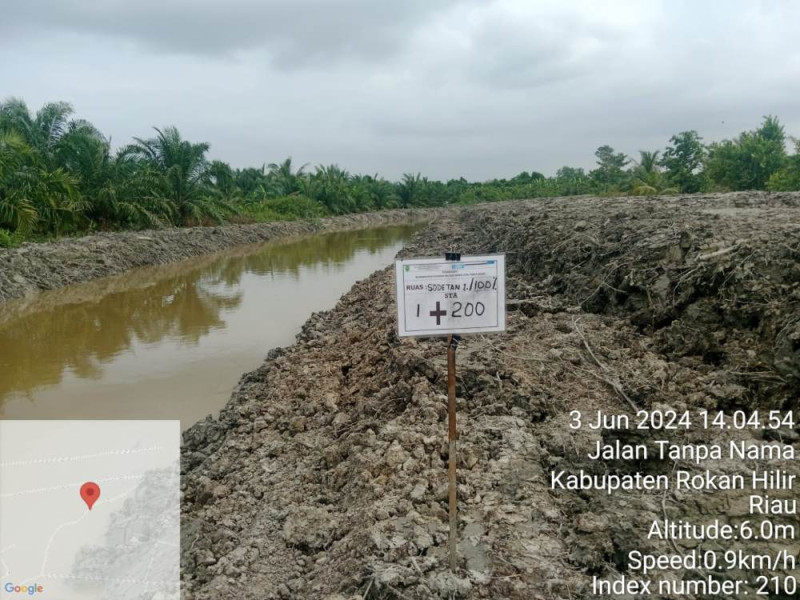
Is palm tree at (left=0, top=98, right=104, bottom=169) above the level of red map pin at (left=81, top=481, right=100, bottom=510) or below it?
above

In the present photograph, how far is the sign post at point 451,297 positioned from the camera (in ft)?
9.85

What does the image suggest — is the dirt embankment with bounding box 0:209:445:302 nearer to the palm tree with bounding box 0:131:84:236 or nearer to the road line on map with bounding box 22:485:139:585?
the palm tree with bounding box 0:131:84:236

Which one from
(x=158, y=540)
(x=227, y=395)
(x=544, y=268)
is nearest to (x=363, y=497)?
(x=158, y=540)

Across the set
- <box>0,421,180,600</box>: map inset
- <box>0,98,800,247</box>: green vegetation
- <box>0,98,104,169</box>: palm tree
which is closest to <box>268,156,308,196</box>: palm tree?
<box>0,98,800,247</box>: green vegetation

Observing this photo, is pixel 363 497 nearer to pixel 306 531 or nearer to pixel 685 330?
pixel 306 531

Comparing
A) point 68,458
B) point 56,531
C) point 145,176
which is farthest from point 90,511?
point 145,176

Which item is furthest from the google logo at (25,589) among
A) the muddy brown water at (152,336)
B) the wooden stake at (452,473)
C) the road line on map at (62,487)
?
the wooden stake at (452,473)

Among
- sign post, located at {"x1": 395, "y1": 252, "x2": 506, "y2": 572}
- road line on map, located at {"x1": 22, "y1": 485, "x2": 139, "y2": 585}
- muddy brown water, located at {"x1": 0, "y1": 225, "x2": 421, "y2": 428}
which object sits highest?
sign post, located at {"x1": 395, "y1": 252, "x2": 506, "y2": 572}

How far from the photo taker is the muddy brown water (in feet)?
26.0

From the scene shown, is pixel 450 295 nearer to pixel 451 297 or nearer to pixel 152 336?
pixel 451 297

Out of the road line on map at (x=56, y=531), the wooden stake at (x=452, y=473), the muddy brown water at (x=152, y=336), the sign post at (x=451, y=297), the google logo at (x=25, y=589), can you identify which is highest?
the sign post at (x=451, y=297)

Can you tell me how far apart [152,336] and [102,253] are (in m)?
9.23

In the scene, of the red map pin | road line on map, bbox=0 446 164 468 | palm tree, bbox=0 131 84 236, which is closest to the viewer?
the red map pin

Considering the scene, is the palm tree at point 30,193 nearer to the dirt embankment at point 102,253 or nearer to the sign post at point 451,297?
the dirt embankment at point 102,253
